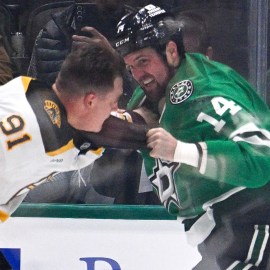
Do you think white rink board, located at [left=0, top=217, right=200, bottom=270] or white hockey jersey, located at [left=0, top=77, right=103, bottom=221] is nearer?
white hockey jersey, located at [left=0, top=77, right=103, bottom=221]

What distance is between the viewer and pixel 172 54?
8.89 ft

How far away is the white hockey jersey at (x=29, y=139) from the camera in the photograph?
2.67 m

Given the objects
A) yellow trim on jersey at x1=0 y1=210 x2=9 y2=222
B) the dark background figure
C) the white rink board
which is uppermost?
the dark background figure

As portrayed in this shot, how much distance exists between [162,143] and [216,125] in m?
0.16

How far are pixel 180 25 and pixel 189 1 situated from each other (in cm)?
7

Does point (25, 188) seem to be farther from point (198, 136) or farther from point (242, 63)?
point (242, 63)

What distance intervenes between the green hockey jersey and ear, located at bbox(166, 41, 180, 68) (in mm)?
21

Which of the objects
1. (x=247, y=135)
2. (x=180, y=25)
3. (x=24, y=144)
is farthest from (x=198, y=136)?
(x=24, y=144)

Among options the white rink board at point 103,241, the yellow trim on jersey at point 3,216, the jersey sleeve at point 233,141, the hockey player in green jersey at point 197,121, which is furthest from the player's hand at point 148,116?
the yellow trim on jersey at point 3,216

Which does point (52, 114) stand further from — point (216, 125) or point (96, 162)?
point (216, 125)

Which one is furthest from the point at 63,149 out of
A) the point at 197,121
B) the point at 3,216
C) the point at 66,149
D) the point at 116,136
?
the point at 197,121

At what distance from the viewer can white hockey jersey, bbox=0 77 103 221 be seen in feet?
8.77

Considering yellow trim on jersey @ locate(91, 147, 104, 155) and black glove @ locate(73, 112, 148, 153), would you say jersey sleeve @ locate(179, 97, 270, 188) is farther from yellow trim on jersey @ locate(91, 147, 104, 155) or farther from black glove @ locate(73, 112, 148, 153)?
yellow trim on jersey @ locate(91, 147, 104, 155)

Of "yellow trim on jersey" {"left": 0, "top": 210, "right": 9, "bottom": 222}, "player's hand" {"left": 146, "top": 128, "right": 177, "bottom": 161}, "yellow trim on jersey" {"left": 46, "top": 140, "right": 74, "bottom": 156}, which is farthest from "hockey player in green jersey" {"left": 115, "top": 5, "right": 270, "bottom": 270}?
"yellow trim on jersey" {"left": 0, "top": 210, "right": 9, "bottom": 222}
